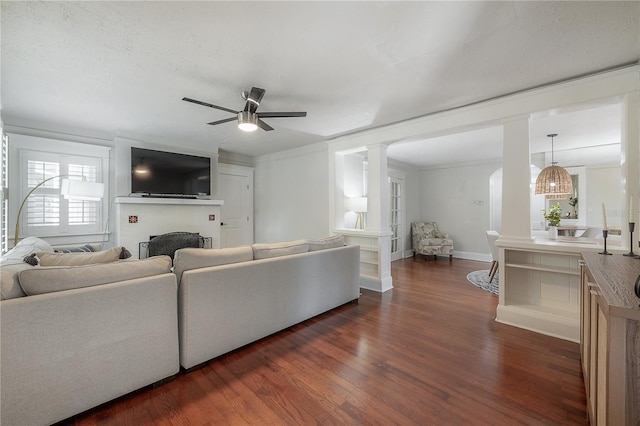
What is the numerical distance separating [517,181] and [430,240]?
3742 millimetres

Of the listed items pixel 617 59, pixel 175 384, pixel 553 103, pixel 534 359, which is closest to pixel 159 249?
pixel 175 384

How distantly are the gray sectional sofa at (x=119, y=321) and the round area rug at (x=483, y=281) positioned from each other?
320 centimetres

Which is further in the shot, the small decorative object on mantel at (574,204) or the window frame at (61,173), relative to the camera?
the small decorative object on mantel at (574,204)

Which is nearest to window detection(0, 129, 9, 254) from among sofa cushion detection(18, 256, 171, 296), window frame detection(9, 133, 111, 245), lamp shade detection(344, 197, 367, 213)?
window frame detection(9, 133, 111, 245)

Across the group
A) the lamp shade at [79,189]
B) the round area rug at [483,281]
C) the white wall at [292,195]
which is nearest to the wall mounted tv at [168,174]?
the lamp shade at [79,189]

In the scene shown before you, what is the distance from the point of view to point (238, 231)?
5.97 m

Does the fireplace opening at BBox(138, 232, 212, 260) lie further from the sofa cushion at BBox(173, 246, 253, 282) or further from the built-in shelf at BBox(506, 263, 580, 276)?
the built-in shelf at BBox(506, 263, 580, 276)

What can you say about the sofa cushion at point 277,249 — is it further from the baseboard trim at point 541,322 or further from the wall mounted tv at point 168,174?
the wall mounted tv at point 168,174

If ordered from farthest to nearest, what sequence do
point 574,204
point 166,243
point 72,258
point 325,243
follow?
1. point 574,204
2. point 166,243
3. point 325,243
4. point 72,258

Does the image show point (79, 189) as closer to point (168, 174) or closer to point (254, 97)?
point (168, 174)

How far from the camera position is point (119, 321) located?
5.36ft

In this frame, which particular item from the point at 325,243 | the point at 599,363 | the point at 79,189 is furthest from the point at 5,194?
the point at 599,363

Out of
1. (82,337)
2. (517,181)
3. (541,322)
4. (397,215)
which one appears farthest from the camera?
(397,215)

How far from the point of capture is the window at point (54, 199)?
367cm
